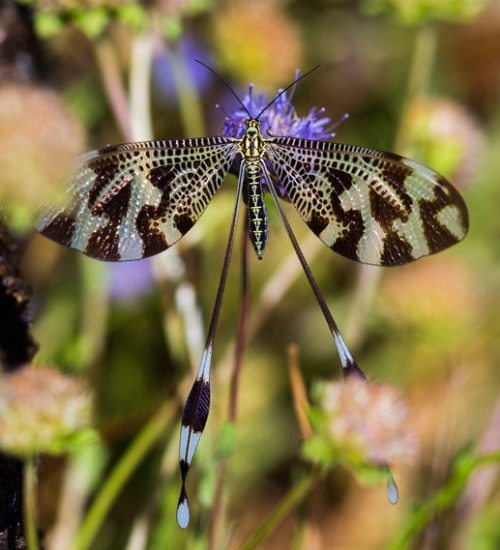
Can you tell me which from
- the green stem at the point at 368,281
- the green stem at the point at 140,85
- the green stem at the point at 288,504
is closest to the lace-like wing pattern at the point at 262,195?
the green stem at the point at 288,504

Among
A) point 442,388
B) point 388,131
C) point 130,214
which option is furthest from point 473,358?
point 130,214

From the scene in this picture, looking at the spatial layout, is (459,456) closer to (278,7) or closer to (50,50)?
(50,50)

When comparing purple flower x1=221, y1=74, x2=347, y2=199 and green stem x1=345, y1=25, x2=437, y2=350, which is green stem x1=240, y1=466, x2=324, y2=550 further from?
green stem x1=345, y1=25, x2=437, y2=350

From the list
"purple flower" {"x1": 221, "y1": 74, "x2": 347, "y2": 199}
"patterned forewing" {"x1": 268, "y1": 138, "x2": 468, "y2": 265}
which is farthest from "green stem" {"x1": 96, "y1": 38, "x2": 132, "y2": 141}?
"patterned forewing" {"x1": 268, "y1": 138, "x2": 468, "y2": 265}

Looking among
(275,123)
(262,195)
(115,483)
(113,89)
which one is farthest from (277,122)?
(115,483)

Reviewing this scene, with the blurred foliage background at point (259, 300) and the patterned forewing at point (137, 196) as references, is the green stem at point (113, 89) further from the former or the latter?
the patterned forewing at point (137, 196)

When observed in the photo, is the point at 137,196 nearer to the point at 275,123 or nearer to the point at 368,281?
the point at 275,123
